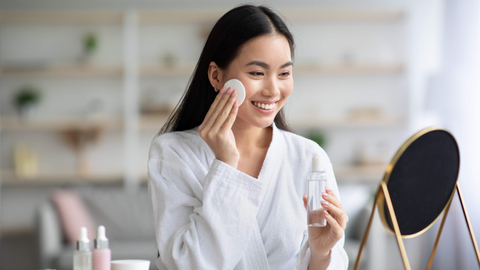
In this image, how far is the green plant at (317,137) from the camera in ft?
14.0

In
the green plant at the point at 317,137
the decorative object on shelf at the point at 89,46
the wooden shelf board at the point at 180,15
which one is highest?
the wooden shelf board at the point at 180,15

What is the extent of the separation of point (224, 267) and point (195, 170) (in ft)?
0.93

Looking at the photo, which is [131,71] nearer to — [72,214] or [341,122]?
[72,214]

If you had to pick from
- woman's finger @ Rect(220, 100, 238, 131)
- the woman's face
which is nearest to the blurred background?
the woman's face

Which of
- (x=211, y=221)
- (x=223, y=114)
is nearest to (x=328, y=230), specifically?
(x=211, y=221)

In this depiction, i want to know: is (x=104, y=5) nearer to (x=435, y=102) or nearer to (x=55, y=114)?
(x=55, y=114)

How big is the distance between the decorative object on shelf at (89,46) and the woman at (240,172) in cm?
311

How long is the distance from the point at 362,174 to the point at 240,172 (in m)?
3.21

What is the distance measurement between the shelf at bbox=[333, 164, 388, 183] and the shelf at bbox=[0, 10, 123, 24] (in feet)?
8.10

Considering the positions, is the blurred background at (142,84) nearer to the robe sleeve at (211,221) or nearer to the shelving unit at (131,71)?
the shelving unit at (131,71)

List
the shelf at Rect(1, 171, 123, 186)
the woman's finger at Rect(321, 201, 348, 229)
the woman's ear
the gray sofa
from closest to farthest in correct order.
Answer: the woman's finger at Rect(321, 201, 348, 229), the woman's ear, the gray sofa, the shelf at Rect(1, 171, 123, 186)

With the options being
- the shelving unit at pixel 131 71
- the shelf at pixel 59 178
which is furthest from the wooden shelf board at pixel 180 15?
the shelf at pixel 59 178

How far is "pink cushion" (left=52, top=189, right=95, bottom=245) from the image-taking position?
10.8 ft

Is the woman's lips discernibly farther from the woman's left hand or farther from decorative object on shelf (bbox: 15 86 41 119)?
decorative object on shelf (bbox: 15 86 41 119)
